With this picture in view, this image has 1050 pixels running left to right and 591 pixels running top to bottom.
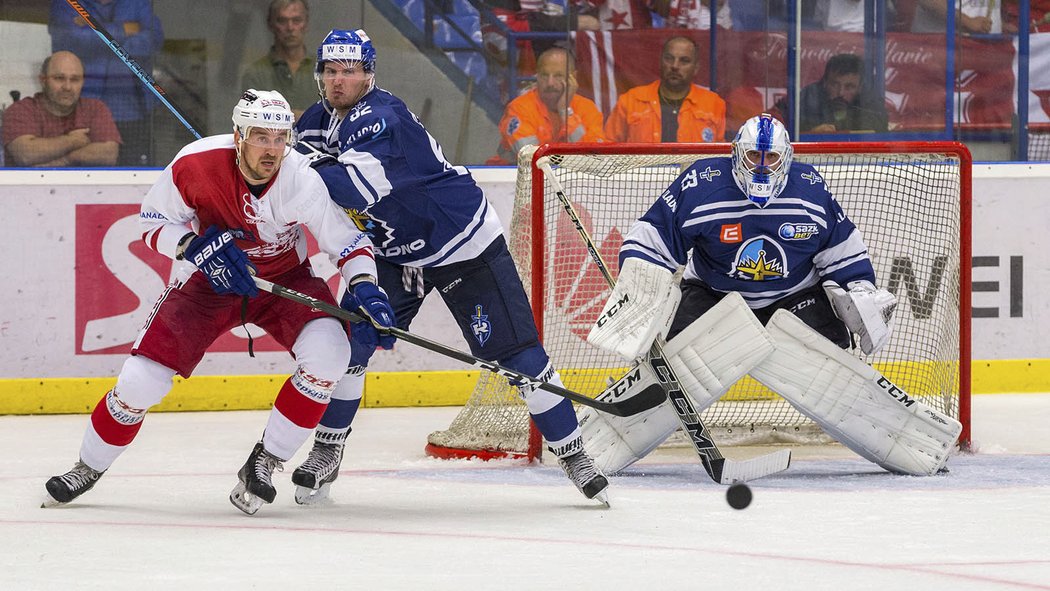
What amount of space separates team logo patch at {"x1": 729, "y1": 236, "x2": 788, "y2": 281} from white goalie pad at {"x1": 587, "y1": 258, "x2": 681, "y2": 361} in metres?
0.20

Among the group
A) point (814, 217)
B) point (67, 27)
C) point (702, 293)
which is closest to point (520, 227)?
point (702, 293)

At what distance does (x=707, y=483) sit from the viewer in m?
3.74

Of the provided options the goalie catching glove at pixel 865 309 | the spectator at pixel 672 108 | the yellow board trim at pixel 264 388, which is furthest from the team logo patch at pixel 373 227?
the spectator at pixel 672 108

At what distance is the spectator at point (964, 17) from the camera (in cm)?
575

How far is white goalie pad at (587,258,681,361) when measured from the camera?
3719mm

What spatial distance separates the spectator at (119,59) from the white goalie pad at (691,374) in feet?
7.37

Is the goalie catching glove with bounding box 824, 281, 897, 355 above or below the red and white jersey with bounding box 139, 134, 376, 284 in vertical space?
below

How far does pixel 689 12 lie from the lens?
5.69 metres

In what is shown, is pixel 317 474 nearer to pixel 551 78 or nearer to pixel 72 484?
pixel 72 484

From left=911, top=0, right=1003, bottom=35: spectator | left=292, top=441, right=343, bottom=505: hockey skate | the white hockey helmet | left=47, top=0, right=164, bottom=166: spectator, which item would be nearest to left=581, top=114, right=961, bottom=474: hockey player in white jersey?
left=292, top=441, right=343, bottom=505: hockey skate

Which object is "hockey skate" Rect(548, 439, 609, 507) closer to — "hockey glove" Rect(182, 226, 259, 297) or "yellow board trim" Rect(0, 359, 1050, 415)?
"hockey glove" Rect(182, 226, 259, 297)

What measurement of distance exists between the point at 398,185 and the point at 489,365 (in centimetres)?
46

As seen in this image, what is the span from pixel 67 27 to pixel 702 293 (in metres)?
2.63

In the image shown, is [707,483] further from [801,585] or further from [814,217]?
[801,585]
